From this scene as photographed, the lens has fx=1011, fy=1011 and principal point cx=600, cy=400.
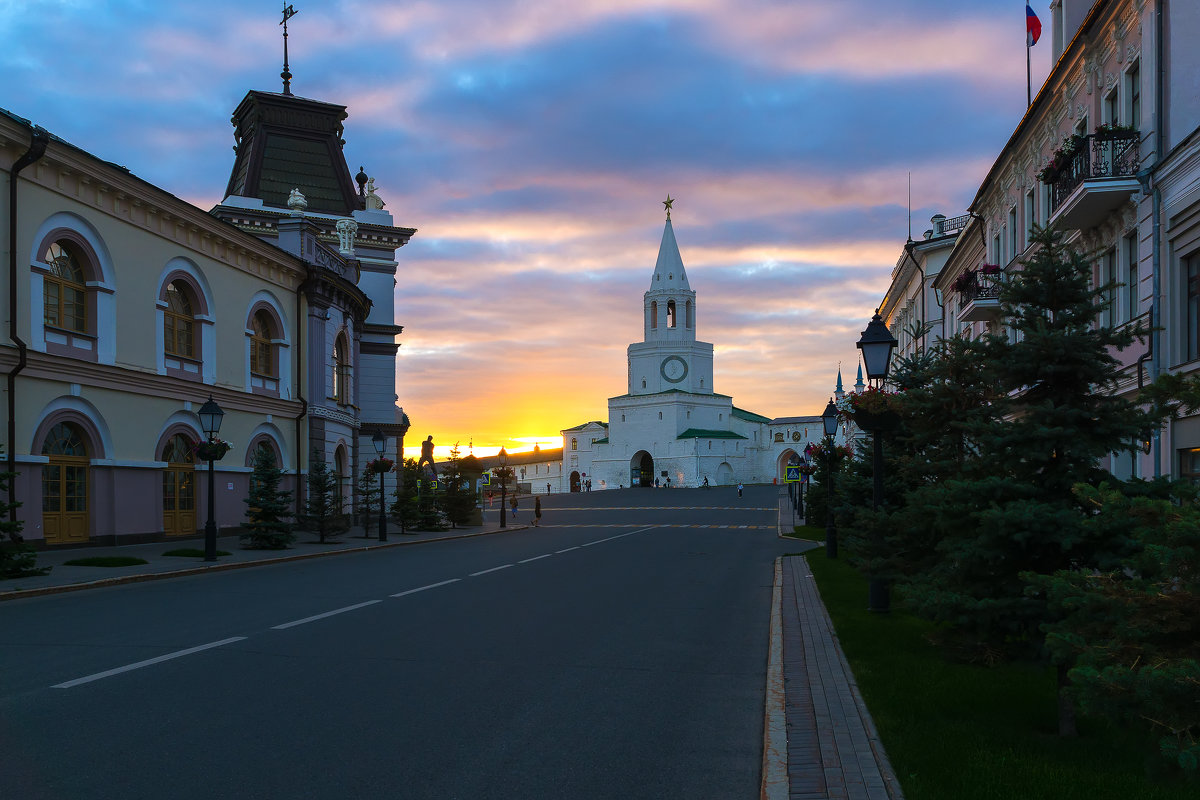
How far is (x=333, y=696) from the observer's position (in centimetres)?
760

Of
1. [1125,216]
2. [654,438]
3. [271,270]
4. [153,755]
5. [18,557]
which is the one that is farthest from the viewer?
[654,438]

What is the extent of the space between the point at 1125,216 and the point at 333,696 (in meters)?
17.6

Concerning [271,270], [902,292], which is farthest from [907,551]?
[902,292]

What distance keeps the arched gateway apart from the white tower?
350 inches

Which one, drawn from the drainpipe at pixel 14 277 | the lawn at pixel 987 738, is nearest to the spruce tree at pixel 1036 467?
the lawn at pixel 987 738

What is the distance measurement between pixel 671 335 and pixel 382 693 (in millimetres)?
133849

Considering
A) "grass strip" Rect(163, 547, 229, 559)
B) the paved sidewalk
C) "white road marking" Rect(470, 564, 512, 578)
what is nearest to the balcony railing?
"white road marking" Rect(470, 564, 512, 578)

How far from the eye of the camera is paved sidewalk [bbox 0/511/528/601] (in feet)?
52.2

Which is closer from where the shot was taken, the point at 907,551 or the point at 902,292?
the point at 907,551

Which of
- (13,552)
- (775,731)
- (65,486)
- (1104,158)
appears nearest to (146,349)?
(65,486)

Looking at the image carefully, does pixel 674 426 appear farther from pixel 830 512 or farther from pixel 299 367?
pixel 830 512

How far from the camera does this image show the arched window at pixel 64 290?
890 inches

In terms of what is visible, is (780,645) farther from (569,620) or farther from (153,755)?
(153,755)

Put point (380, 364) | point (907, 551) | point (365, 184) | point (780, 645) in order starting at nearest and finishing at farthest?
point (780, 645) → point (907, 551) → point (380, 364) → point (365, 184)
